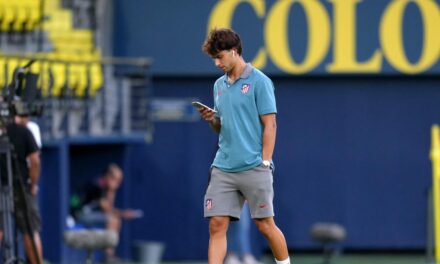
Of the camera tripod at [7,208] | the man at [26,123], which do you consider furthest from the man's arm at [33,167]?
the camera tripod at [7,208]

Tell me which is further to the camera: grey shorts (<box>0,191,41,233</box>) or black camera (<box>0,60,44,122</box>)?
grey shorts (<box>0,191,41,233</box>)

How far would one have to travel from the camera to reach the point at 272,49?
21.6 meters

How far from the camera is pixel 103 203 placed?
19.8m

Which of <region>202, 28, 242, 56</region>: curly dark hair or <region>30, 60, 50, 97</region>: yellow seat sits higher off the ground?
<region>202, 28, 242, 56</region>: curly dark hair

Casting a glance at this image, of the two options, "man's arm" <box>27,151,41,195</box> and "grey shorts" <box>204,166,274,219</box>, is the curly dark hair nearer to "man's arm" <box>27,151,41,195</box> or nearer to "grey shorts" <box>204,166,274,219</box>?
"grey shorts" <box>204,166,274,219</box>

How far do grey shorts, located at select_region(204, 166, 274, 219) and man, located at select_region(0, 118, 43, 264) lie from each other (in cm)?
288

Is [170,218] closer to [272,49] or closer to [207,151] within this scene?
[207,151]

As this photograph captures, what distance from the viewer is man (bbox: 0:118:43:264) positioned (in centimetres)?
1270

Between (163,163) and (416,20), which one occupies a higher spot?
(416,20)

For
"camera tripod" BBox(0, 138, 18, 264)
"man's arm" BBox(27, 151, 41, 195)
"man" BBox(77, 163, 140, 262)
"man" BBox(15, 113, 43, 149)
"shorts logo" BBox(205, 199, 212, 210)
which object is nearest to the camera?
"shorts logo" BBox(205, 199, 212, 210)

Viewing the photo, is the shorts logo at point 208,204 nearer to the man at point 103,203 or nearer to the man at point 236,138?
the man at point 236,138

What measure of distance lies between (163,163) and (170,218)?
0.80 m

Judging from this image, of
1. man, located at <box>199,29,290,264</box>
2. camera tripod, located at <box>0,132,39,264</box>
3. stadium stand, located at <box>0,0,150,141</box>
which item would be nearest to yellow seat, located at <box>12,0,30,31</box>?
stadium stand, located at <box>0,0,150,141</box>

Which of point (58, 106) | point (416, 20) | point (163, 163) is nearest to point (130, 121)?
point (163, 163)
